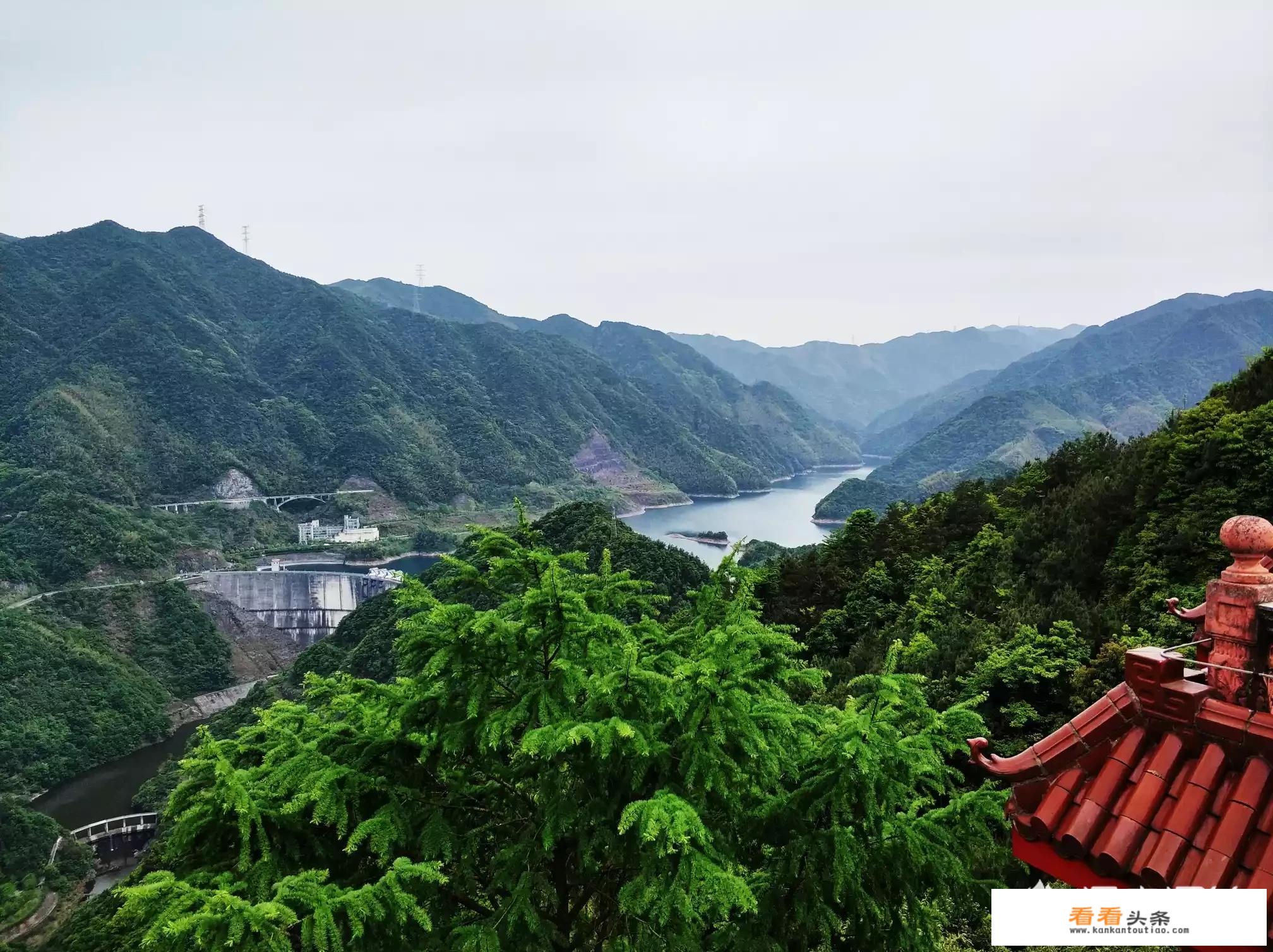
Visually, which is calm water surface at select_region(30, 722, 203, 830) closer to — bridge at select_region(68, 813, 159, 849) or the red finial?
bridge at select_region(68, 813, 159, 849)

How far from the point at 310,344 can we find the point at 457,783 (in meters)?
114

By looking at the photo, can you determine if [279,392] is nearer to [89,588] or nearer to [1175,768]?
[89,588]

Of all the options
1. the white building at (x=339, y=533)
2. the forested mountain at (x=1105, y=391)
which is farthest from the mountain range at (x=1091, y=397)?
the white building at (x=339, y=533)

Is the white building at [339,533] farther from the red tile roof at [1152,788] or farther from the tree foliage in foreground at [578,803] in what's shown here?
the red tile roof at [1152,788]

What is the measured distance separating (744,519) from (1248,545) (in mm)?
87335

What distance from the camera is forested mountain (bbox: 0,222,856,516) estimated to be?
2889 inches

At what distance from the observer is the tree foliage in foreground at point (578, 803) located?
3.26 meters

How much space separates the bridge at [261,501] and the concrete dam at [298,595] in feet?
58.8

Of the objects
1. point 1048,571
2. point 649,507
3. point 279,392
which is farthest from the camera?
point 649,507

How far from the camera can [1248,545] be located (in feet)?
6.74

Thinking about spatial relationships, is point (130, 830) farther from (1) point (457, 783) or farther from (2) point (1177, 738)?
(2) point (1177, 738)

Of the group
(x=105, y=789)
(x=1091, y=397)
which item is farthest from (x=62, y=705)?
(x=1091, y=397)

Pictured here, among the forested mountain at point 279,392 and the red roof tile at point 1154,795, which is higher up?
the forested mountain at point 279,392

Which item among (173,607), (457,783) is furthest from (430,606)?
(173,607)
